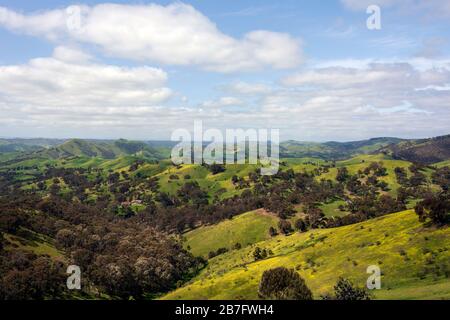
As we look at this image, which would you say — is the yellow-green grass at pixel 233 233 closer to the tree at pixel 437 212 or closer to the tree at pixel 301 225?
the tree at pixel 301 225

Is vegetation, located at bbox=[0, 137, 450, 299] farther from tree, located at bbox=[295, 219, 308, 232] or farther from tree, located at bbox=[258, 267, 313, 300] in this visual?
tree, located at bbox=[295, 219, 308, 232]

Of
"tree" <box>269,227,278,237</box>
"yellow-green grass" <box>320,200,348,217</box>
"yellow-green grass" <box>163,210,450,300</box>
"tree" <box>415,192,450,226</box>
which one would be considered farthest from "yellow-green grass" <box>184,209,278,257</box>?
"tree" <box>415,192,450,226</box>

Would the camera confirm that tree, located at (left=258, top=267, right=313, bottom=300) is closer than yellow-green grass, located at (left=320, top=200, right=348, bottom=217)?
Yes

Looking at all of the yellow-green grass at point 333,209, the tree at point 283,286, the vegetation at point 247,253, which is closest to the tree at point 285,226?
the vegetation at point 247,253

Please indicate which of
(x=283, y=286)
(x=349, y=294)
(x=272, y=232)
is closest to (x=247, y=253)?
(x=272, y=232)

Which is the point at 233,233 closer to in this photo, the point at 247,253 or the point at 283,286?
the point at 247,253

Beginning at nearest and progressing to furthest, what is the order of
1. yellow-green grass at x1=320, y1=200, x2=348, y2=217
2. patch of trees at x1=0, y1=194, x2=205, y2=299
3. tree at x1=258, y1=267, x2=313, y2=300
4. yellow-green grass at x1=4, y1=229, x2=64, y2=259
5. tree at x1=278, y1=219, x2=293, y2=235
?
tree at x1=258, y1=267, x2=313, y2=300 → patch of trees at x1=0, y1=194, x2=205, y2=299 → yellow-green grass at x1=4, y1=229, x2=64, y2=259 → tree at x1=278, y1=219, x2=293, y2=235 → yellow-green grass at x1=320, y1=200, x2=348, y2=217
